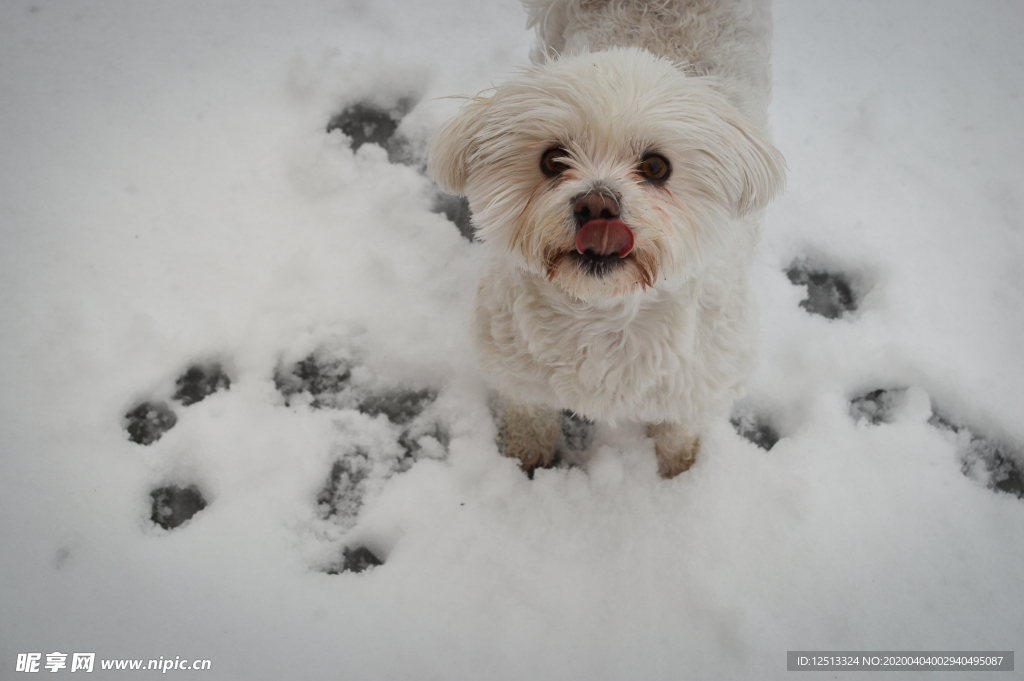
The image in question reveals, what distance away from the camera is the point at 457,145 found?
53.3 inches

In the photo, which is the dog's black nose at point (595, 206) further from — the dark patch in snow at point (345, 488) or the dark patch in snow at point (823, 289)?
the dark patch in snow at point (823, 289)

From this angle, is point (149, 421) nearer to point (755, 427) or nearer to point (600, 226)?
point (600, 226)

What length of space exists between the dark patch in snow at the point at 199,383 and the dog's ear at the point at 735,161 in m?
1.75

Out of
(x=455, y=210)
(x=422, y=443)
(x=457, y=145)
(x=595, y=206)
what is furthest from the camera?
(x=455, y=210)

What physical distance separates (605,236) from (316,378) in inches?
54.0

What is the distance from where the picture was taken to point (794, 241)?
2.38m

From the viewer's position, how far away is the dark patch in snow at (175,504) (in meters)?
1.86

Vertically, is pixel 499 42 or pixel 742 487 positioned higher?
pixel 499 42

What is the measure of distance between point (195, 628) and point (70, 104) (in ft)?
7.79

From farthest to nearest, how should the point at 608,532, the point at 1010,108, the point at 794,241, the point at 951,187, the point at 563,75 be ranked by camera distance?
the point at 1010,108, the point at 951,187, the point at 794,241, the point at 608,532, the point at 563,75

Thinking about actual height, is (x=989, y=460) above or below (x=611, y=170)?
below

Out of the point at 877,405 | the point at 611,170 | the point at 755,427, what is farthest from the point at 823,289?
the point at 611,170

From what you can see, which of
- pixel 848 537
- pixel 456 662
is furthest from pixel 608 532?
pixel 848 537

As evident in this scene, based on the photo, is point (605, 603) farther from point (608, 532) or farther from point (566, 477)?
point (566, 477)
